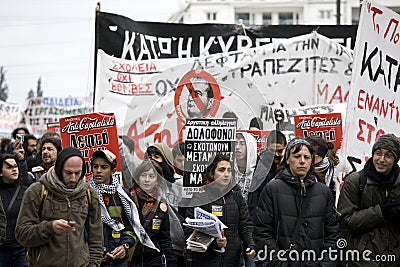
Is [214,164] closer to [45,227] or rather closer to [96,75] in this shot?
[45,227]

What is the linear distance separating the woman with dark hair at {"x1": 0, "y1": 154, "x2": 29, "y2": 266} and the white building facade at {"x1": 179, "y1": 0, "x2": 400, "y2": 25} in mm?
86094

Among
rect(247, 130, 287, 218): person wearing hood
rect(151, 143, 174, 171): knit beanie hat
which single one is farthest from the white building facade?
rect(151, 143, 174, 171): knit beanie hat

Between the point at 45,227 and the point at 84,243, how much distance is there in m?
0.39

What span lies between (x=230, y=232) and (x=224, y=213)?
170 mm

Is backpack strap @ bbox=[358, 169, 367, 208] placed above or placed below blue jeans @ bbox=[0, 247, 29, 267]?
above

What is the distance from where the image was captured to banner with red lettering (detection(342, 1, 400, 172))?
284 inches

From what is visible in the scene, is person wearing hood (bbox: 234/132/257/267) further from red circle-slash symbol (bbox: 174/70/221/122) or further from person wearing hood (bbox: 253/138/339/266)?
person wearing hood (bbox: 253/138/339/266)

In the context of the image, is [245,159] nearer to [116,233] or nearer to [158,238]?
[158,238]

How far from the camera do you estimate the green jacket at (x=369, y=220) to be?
6.20 meters

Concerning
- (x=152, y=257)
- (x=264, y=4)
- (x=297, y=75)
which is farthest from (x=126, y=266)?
(x=264, y=4)

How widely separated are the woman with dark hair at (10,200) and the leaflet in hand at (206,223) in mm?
2115

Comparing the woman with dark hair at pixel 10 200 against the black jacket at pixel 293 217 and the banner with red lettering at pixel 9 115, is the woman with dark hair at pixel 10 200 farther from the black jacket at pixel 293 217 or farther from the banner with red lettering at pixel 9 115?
the banner with red lettering at pixel 9 115

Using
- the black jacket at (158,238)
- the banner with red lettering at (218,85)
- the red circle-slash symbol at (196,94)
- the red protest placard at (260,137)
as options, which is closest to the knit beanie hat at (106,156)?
the black jacket at (158,238)

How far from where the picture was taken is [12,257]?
7.98m
